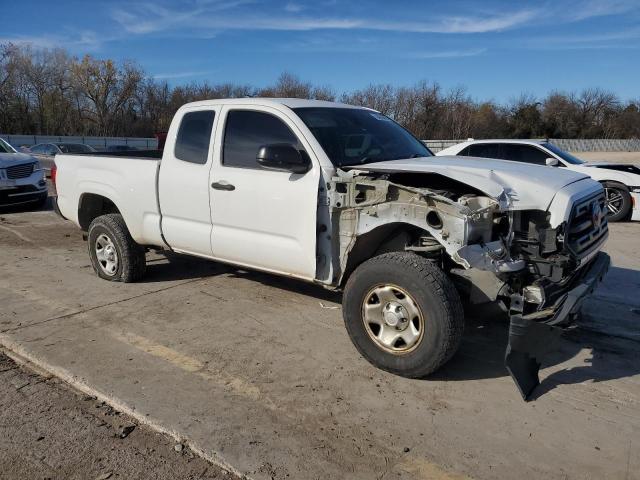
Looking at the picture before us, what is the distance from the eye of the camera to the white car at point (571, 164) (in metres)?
11.0

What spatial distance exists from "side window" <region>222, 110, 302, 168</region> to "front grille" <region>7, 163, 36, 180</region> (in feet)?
29.7

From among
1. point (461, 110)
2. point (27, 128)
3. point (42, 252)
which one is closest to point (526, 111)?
point (461, 110)

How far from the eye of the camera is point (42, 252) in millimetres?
8148

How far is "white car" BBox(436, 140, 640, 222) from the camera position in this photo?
35.9 feet

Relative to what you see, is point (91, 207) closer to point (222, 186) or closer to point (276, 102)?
point (222, 186)

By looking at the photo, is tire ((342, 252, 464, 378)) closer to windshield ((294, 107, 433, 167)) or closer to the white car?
windshield ((294, 107, 433, 167))

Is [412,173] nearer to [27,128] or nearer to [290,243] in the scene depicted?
[290,243]

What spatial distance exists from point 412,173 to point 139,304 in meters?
3.19

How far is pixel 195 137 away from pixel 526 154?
7.92 metres

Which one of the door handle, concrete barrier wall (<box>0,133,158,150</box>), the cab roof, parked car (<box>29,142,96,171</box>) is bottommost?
concrete barrier wall (<box>0,133,158,150</box>)

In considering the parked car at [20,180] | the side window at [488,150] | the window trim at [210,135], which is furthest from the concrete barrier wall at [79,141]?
the window trim at [210,135]

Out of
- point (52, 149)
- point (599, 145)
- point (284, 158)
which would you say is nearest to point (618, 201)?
point (284, 158)

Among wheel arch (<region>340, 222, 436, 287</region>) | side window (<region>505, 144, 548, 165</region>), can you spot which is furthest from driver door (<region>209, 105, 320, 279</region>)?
side window (<region>505, 144, 548, 165</region>)

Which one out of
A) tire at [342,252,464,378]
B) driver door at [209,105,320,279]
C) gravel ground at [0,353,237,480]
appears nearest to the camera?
gravel ground at [0,353,237,480]
